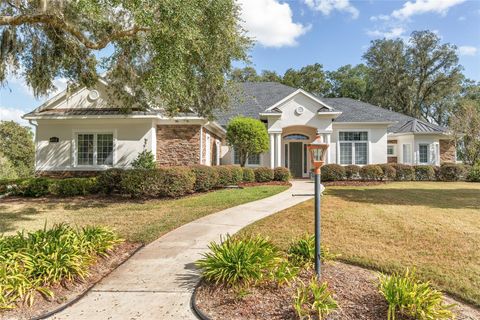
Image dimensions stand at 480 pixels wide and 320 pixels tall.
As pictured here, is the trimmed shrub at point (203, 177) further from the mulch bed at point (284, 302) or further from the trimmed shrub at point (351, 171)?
the mulch bed at point (284, 302)

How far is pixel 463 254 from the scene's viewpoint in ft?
17.5

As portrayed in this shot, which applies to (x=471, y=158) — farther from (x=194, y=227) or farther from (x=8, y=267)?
(x=8, y=267)

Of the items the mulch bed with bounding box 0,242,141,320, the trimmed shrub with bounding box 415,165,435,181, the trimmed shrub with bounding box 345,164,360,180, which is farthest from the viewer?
the trimmed shrub with bounding box 415,165,435,181

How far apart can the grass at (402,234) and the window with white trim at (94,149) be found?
33.9 ft

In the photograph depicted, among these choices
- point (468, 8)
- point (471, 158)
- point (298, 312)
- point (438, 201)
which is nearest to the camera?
point (298, 312)

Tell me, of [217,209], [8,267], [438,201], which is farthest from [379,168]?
[8,267]

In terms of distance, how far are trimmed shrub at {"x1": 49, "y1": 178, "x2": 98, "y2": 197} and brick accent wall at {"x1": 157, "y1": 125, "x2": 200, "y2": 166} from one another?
3635mm

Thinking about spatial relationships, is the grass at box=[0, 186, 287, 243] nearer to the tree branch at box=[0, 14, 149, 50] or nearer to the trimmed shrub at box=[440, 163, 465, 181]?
the tree branch at box=[0, 14, 149, 50]

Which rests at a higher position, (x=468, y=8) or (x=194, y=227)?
(x=468, y=8)

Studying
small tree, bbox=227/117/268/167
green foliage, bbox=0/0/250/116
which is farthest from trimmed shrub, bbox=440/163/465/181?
green foliage, bbox=0/0/250/116

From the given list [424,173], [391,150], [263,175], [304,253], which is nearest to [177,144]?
[263,175]

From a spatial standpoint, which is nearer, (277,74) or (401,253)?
(401,253)

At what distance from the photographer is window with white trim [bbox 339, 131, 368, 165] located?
65.4 feet

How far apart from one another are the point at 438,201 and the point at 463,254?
6275 mm
